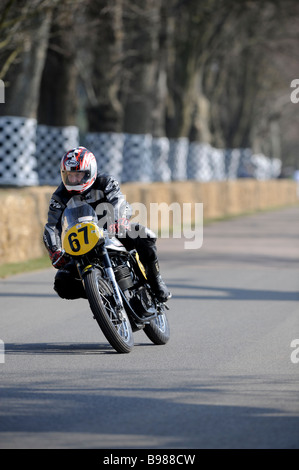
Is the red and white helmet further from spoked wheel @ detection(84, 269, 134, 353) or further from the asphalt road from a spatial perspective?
the asphalt road

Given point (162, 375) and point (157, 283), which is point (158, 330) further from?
point (162, 375)

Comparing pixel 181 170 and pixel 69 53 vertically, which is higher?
pixel 69 53

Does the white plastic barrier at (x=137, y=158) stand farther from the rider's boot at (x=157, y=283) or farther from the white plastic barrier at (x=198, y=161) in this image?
the rider's boot at (x=157, y=283)

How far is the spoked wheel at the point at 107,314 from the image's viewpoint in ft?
26.9

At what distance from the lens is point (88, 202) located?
8.76m

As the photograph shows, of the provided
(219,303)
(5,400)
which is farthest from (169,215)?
(5,400)

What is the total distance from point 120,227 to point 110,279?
465mm

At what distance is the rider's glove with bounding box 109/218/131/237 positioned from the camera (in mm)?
8719

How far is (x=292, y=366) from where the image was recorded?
8.39 metres

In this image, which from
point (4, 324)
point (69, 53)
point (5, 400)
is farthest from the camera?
point (69, 53)

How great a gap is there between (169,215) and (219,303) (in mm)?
14930

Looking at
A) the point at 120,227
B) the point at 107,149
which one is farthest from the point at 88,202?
the point at 107,149
